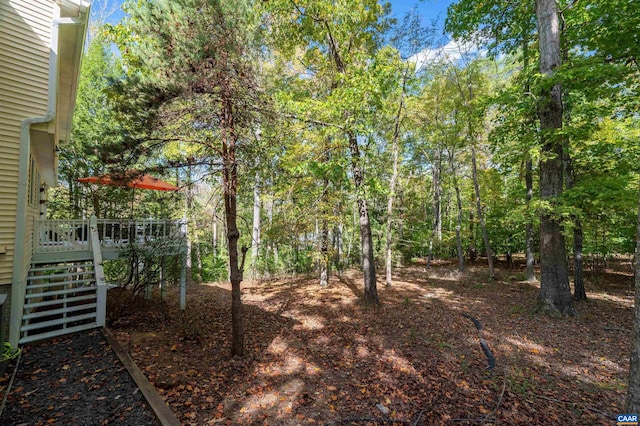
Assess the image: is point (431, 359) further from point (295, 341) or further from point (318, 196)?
point (318, 196)

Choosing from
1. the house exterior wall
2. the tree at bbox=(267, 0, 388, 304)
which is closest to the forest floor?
the tree at bbox=(267, 0, 388, 304)

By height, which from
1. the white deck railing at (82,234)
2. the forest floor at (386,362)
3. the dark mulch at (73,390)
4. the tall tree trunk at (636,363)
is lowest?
the forest floor at (386,362)

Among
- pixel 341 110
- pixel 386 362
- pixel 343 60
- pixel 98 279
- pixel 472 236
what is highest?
pixel 343 60

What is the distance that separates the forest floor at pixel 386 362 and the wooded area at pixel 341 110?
85 centimetres

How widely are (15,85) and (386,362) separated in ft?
26.8

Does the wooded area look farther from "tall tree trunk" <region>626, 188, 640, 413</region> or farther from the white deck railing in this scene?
the white deck railing

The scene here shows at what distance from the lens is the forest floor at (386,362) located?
11.4 ft

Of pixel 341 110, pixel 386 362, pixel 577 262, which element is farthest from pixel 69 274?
pixel 577 262

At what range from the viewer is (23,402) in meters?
3.20

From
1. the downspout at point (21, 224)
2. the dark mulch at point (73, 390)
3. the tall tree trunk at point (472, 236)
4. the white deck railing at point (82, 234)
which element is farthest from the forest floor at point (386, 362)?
the tall tree trunk at point (472, 236)

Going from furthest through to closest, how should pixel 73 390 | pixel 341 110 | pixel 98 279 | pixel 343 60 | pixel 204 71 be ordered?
pixel 343 60, pixel 341 110, pixel 98 279, pixel 204 71, pixel 73 390

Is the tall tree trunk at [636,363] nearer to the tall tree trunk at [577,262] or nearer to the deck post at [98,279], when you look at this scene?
the tall tree trunk at [577,262]

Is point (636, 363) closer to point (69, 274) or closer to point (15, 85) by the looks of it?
point (69, 274)

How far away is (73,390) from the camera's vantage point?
346 cm
